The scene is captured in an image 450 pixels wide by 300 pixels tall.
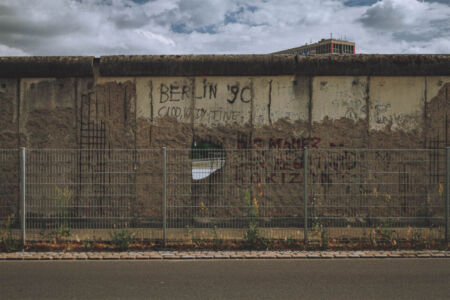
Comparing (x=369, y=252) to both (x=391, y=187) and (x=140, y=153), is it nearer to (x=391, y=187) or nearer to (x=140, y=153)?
(x=391, y=187)

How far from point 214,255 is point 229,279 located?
4.44 feet

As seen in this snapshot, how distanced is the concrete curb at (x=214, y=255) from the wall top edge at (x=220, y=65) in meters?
3.77

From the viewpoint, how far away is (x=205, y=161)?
26.9 feet

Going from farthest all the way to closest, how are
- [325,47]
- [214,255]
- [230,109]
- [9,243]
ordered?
[325,47]
[230,109]
[9,243]
[214,255]

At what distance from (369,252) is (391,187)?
1.40 meters

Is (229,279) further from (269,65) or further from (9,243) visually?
(269,65)

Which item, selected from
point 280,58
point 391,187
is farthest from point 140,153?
point 391,187

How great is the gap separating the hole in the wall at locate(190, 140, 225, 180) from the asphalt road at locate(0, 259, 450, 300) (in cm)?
196

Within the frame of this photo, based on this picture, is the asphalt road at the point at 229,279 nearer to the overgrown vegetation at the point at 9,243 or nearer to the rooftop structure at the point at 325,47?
the overgrown vegetation at the point at 9,243

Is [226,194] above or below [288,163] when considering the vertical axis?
below

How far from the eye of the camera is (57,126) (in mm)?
9094

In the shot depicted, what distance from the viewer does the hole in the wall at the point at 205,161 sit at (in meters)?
8.02

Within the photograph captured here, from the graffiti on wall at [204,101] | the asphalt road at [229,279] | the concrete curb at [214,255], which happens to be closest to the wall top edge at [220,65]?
the graffiti on wall at [204,101]

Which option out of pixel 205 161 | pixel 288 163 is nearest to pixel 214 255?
pixel 205 161
